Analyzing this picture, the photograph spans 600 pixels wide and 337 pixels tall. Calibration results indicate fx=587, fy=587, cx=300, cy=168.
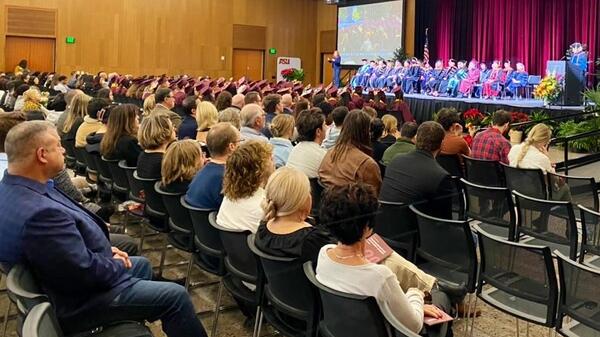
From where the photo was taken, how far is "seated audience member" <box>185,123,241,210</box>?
3502mm

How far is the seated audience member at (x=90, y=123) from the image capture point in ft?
18.9

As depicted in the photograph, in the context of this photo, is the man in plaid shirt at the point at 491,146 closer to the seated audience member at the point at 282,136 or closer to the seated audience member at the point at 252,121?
the seated audience member at the point at 282,136

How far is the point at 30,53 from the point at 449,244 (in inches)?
718

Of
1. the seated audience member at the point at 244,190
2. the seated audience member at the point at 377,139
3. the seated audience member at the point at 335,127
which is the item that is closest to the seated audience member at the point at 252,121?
the seated audience member at the point at 335,127

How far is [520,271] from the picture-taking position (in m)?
2.75

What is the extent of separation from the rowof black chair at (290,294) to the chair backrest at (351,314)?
0.24m

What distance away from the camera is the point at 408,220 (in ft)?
11.4

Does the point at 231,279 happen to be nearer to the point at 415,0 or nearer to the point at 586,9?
the point at 586,9

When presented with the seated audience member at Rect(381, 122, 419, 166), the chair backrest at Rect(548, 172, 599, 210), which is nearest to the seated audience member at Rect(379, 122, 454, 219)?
the seated audience member at Rect(381, 122, 419, 166)

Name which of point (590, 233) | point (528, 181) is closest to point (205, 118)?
point (528, 181)

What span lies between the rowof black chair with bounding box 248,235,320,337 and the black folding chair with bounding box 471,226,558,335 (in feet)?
3.12

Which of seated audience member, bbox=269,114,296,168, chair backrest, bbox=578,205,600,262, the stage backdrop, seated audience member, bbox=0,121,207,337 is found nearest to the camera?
seated audience member, bbox=0,121,207,337

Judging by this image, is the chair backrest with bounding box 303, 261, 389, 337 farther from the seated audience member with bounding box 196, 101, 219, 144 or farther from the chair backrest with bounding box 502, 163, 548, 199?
the seated audience member with bounding box 196, 101, 219, 144

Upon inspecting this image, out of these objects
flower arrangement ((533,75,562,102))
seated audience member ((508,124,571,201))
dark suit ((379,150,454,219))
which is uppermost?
flower arrangement ((533,75,562,102))
